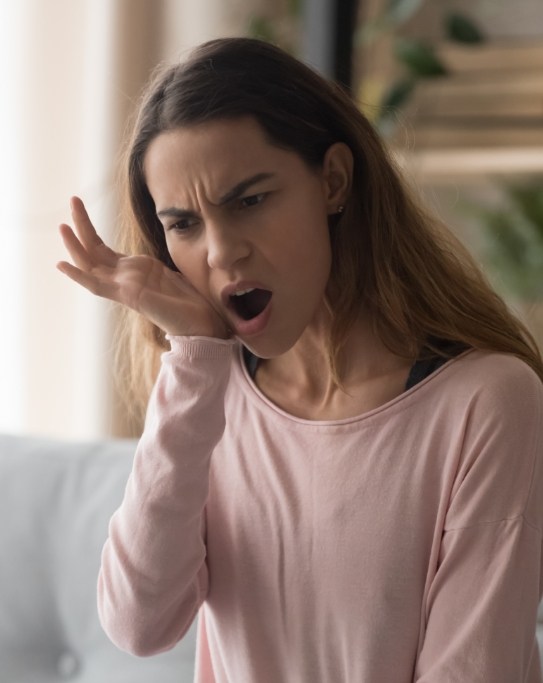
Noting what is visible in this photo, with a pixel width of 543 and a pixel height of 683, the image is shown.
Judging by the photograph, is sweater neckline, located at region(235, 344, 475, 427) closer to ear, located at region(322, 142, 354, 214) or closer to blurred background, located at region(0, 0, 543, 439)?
ear, located at region(322, 142, 354, 214)

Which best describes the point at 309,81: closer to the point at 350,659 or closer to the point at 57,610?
the point at 350,659

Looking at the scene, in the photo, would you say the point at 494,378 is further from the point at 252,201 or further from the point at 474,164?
the point at 474,164

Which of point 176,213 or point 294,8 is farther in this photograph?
point 294,8

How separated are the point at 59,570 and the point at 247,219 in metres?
0.67

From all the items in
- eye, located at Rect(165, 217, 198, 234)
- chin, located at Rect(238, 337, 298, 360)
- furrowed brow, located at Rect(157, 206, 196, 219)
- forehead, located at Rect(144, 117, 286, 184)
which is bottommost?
chin, located at Rect(238, 337, 298, 360)

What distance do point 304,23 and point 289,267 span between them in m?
1.67

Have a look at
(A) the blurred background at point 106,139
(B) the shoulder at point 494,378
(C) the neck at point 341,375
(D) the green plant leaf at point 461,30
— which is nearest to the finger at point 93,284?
(C) the neck at point 341,375

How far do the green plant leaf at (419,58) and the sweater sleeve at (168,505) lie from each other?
1711 mm

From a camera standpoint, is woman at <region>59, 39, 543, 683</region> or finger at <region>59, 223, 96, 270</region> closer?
woman at <region>59, 39, 543, 683</region>

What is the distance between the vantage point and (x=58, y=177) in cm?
250

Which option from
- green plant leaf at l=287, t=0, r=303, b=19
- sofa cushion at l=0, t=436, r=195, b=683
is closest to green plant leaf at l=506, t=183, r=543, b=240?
green plant leaf at l=287, t=0, r=303, b=19

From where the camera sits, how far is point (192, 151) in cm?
113

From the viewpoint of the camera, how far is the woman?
1.13 m

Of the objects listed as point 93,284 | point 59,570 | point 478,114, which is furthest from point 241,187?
point 478,114
